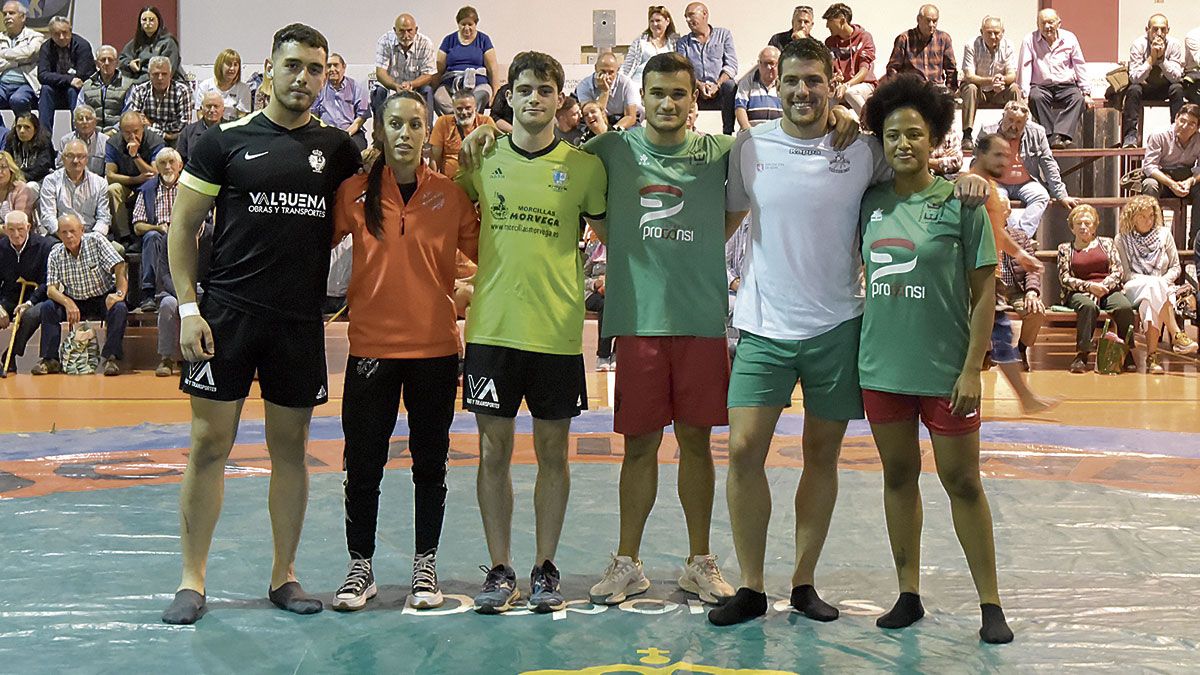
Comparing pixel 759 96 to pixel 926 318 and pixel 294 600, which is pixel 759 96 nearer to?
pixel 926 318

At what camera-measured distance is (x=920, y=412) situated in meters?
3.64

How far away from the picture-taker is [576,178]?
3.85 meters

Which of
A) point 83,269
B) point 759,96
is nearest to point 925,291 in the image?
point 83,269

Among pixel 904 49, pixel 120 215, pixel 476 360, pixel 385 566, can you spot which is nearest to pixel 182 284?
pixel 476 360

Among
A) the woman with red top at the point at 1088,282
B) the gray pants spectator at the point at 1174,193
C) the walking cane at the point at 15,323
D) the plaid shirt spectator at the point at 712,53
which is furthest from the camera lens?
the plaid shirt spectator at the point at 712,53

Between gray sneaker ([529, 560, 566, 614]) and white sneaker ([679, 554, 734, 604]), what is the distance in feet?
1.39

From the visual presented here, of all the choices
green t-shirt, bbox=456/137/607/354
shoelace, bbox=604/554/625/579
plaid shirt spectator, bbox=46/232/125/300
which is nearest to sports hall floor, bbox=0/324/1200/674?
shoelace, bbox=604/554/625/579

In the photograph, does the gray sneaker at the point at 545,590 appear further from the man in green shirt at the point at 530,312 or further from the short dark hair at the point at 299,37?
the short dark hair at the point at 299,37

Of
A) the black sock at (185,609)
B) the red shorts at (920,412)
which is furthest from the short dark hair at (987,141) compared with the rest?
the black sock at (185,609)

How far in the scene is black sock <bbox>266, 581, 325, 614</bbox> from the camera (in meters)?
3.69

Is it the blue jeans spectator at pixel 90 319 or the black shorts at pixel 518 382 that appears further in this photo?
the blue jeans spectator at pixel 90 319

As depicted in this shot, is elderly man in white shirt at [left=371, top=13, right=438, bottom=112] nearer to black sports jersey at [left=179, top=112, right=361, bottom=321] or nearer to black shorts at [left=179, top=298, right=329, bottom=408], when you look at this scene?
black sports jersey at [left=179, top=112, right=361, bottom=321]

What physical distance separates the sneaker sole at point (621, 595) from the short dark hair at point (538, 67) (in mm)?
1631

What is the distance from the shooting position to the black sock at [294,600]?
369cm
